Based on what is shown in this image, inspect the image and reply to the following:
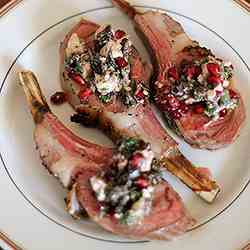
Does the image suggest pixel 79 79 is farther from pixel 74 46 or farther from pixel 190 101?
pixel 190 101

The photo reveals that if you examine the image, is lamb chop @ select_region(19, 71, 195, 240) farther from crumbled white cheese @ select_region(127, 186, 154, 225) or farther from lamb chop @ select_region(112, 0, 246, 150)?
lamb chop @ select_region(112, 0, 246, 150)

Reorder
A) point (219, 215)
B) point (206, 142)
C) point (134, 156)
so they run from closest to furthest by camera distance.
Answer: point (134, 156) < point (219, 215) < point (206, 142)

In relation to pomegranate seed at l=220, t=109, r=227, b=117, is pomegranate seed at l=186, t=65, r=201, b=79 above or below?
above

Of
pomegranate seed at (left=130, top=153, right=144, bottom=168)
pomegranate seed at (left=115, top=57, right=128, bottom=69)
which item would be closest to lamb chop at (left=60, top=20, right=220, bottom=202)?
pomegranate seed at (left=115, top=57, right=128, bottom=69)

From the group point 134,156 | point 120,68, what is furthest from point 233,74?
point 134,156

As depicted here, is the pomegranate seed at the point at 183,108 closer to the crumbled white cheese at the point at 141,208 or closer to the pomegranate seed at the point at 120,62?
the pomegranate seed at the point at 120,62

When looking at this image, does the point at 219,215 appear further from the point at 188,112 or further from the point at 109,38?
the point at 109,38
